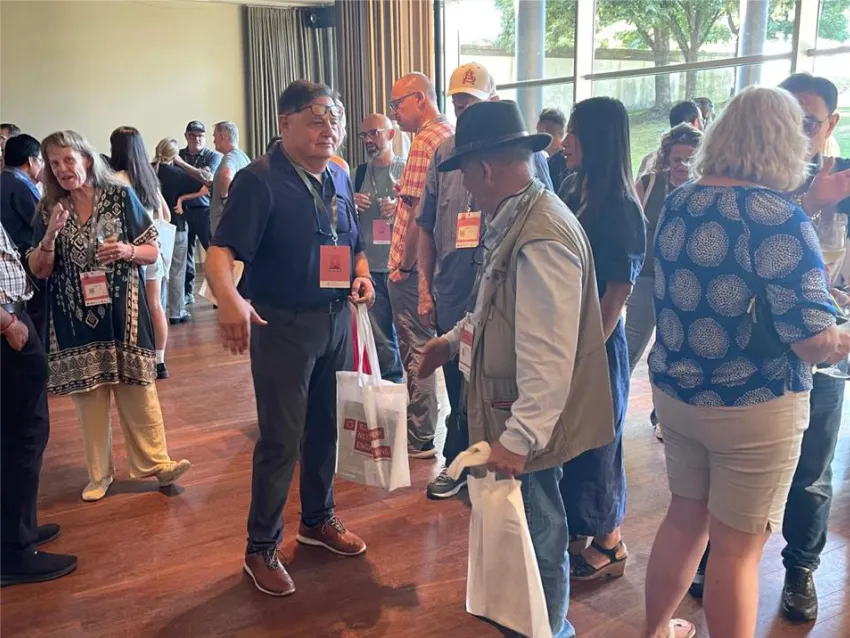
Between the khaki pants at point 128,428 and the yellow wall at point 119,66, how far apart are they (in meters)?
6.61

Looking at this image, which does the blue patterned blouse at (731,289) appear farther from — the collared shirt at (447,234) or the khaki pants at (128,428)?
the khaki pants at (128,428)

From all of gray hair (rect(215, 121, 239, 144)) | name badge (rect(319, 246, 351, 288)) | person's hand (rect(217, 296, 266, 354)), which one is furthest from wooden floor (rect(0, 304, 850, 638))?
gray hair (rect(215, 121, 239, 144))

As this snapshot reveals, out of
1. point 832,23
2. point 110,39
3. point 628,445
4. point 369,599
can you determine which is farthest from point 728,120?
point 110,39

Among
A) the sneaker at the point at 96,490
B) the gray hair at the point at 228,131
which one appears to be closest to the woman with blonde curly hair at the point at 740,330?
the sneaker at the point at 96,490

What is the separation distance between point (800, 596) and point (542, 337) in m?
1.33

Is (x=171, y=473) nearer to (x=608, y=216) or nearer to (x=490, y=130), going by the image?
(x=608, y=216)

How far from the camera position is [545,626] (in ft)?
5.46

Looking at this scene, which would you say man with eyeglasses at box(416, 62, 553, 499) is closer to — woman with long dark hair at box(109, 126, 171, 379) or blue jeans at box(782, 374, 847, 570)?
blue jeans at box(782, 374, 847, 570)

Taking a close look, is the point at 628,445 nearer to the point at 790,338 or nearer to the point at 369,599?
the point at 369,599

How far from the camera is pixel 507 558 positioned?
167cm

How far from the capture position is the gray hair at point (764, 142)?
156cm

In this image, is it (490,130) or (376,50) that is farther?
A: (376,50)

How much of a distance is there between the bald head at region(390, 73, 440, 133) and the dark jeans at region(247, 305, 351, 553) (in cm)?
111

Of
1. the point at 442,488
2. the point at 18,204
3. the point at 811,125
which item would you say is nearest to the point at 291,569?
the point at 442,488
